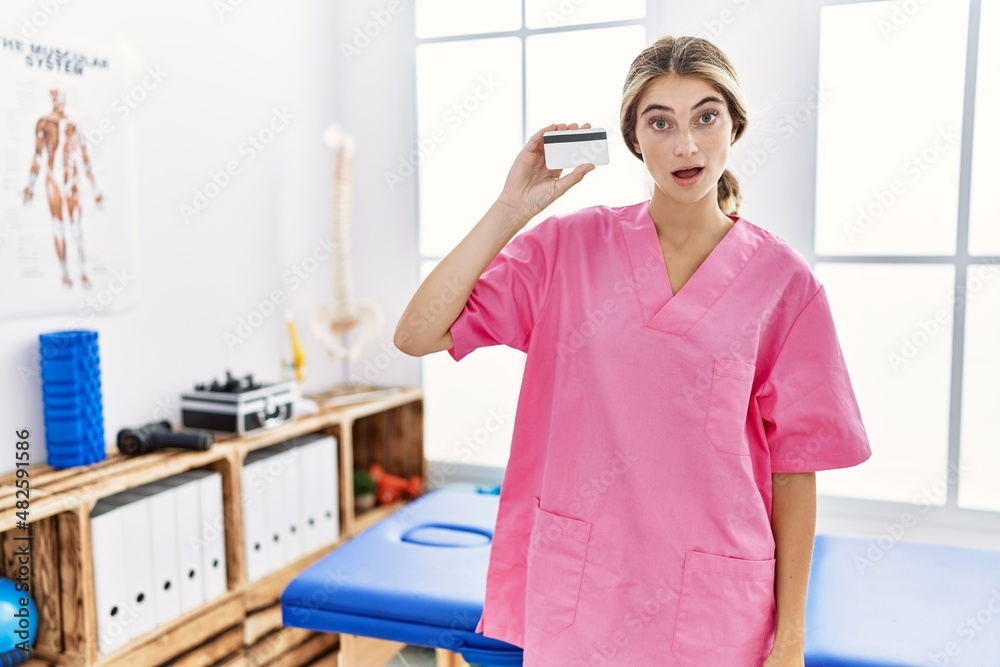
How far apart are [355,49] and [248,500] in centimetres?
171

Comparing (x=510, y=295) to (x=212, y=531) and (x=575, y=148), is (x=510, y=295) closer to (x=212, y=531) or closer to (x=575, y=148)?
(x=575, y=148)

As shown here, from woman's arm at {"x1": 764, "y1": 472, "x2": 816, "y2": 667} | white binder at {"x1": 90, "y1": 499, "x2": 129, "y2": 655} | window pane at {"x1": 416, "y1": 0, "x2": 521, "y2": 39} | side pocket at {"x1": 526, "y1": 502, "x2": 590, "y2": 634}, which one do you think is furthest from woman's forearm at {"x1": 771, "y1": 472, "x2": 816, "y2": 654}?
window pane at {"x1": 416, "y1": 0, "x2": 521, "y2": 39}

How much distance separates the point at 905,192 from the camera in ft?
7.98

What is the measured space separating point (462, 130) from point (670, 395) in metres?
2.00

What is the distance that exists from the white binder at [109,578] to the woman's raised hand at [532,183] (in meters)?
1.21

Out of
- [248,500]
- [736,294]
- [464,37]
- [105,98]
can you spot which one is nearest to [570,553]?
[736,294]

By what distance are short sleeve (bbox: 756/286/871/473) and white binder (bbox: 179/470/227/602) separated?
4.86 ft

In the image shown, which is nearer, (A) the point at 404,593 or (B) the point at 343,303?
(A) the point at 404,593

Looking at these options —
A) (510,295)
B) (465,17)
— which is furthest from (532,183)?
(465,17)

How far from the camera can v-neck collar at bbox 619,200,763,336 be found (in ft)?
3.85

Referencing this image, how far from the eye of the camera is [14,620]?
1707mm

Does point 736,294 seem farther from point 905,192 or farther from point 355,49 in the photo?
point 355,49

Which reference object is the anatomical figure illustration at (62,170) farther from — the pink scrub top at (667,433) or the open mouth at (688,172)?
the open mouth at (688,172)

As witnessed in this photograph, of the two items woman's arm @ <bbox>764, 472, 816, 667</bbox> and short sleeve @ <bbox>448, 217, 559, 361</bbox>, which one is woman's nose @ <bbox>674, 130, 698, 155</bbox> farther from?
woman's arm @ <bbox>764, 472, 816, 667</bbox>
